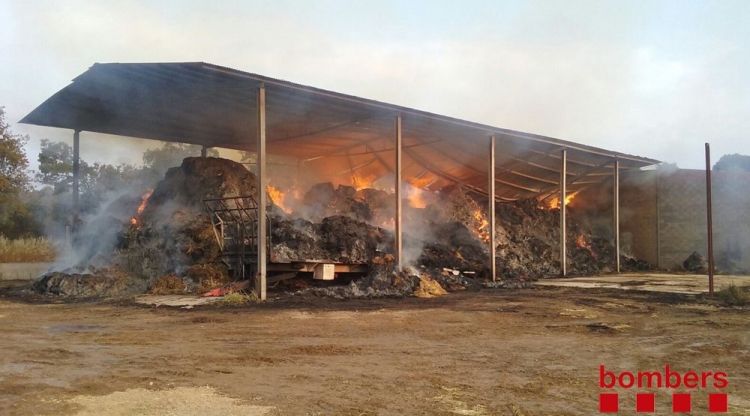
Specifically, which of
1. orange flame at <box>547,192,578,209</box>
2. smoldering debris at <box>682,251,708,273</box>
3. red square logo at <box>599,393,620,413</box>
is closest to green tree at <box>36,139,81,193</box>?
orange flame at <box>547,192,578,209</box>

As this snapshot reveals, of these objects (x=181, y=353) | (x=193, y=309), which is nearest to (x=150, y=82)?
(x=193, y=309)

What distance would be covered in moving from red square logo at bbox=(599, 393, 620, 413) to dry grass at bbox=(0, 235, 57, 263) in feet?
68.4

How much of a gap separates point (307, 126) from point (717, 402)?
47.2 ft

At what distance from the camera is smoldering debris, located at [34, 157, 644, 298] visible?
1441 cm

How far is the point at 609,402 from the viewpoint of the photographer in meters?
4.92

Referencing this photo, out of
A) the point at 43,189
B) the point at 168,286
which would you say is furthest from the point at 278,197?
the point at 43,189

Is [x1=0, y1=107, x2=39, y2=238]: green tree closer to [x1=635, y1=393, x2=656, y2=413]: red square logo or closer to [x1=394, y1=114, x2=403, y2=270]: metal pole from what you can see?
[x1=394, y1=114, x2=403, y2=270]: metal pole

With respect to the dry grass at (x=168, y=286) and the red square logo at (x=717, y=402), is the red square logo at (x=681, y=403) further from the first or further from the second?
the dry grass at (x=168, y=286)

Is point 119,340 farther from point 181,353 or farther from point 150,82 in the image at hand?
point 150,82

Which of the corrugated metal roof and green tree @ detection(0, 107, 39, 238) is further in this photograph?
green tree @ detection(0, 107, 39, 238)

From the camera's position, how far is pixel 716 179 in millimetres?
23828

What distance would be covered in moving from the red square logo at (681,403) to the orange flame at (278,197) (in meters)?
16.8

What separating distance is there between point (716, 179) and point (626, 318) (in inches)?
668

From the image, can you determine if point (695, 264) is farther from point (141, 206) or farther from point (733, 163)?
point (141, 206)
